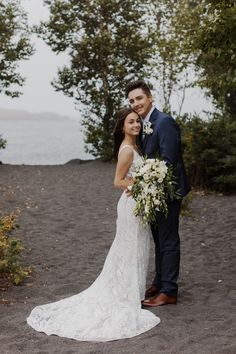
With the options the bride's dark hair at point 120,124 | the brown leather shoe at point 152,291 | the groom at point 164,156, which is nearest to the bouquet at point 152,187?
the groom at point 164,156

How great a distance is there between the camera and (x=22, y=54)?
2103cm

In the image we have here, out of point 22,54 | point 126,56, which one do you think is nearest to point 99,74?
point 126,56

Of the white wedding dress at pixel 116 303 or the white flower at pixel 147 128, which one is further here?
the white flower at pixel 147 128

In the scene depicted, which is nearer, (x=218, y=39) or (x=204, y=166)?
(x=218, y=39)

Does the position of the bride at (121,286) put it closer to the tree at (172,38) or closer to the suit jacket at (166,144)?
the suit jacket at (166,144)

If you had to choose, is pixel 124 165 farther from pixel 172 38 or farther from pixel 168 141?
pixel 172 38

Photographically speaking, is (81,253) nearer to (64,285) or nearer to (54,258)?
(54,258)

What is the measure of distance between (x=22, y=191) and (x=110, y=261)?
877 cm

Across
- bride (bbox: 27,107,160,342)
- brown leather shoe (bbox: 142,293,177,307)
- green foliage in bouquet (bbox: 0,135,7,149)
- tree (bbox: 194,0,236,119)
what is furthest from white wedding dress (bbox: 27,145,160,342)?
green foliage in bouquet (bbox: 0,135,7,149)

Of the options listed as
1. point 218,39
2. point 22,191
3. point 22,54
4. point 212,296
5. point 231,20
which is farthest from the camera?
point 22,54

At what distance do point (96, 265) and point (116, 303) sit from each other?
2.31 metres

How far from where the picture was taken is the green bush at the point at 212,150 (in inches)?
544

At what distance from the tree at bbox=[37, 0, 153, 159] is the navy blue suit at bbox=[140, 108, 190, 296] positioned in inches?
650

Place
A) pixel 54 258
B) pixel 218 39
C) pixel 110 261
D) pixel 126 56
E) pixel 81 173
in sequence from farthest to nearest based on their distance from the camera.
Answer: pixel 126 56 < pixel 81 173 < pixel 54 258 < pixel 218 39 < pixel 110 261
